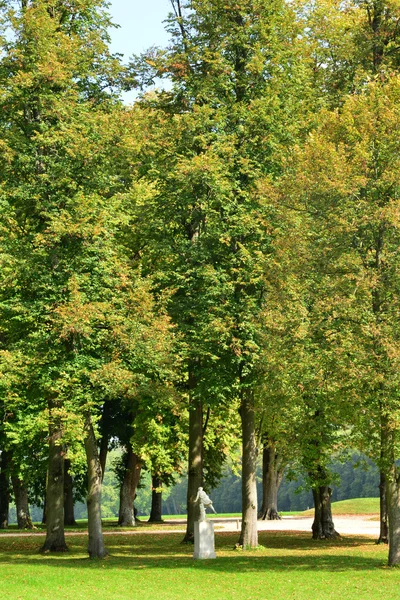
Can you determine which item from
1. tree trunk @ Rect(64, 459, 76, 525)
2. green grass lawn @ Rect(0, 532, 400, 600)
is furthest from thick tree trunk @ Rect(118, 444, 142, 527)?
green grass lawn @ Rect(0, 532, 400, 600)

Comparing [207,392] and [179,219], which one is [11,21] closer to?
[179,219]

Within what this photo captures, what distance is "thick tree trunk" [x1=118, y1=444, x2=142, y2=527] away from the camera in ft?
138

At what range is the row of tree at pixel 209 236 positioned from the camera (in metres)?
22.0

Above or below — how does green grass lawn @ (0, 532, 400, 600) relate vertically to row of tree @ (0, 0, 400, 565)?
below

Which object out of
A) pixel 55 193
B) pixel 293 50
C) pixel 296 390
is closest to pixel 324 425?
pixel 296 390

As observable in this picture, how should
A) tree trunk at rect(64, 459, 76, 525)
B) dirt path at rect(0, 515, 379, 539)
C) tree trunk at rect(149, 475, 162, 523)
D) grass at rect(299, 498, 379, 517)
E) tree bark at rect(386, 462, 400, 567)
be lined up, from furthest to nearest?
grass at rect(299, 498, 379, 517), tree trunk at rect(149, 475, 162, 523), tree trunk at rect(64, 459, 76, 525), dirt path at rect(0, 515, 379, 539), tree bark at rect(386, 462, 400, 567)

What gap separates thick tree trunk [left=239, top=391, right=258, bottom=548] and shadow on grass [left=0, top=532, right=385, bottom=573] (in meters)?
0.55

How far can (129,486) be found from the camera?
42594 mm

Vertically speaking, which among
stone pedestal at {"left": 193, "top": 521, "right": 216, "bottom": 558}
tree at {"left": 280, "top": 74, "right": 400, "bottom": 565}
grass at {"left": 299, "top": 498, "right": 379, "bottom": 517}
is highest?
tree at {"left": 280, "top": 74, "right": 400, "bottom": 565}

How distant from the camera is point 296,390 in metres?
23.4

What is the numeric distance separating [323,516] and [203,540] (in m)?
8.83

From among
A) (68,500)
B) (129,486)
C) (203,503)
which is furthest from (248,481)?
(68,500)

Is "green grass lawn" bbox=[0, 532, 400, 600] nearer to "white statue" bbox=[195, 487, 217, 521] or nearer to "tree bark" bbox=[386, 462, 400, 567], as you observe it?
"tree bark" bbox=[386, 462, 400, 567]

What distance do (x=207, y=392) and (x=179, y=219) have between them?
6.11m
